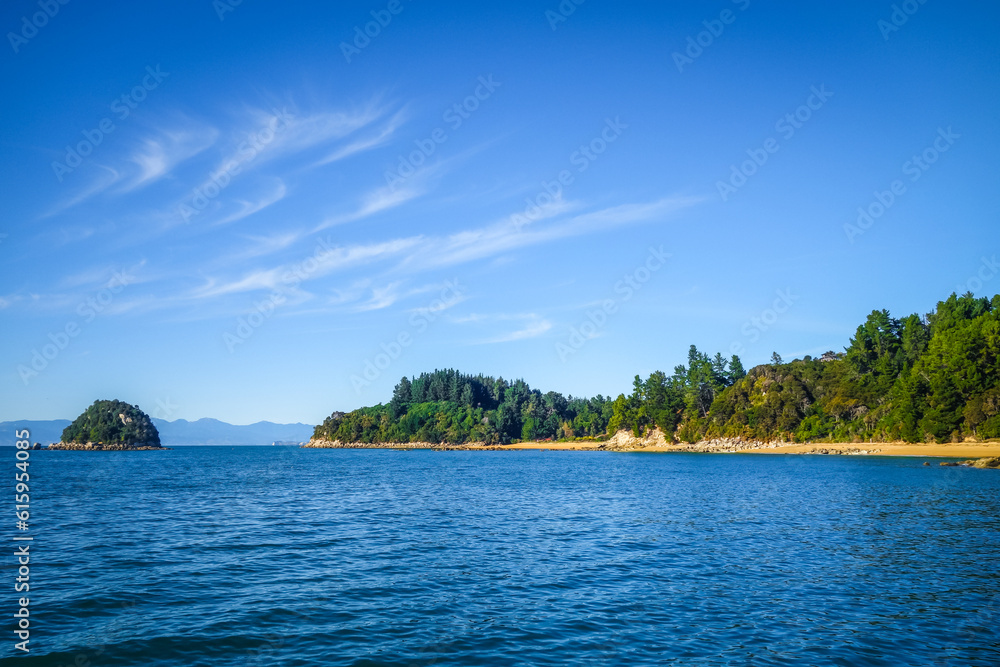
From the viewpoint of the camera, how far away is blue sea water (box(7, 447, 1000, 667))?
55.5 feet

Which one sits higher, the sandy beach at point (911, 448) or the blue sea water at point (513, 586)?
the blue sea water at point (513, 586)

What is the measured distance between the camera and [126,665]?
15883 mm

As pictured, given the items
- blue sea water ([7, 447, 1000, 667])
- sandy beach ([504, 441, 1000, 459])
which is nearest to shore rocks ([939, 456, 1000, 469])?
sandy beach ([504, 441, 1000, 459])

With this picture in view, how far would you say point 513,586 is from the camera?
2369cm

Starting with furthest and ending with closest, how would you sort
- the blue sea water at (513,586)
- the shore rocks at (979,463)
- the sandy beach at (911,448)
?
the sandy beach at (911,448)
the shore rocks at (979,463)
the blue sea water at (513,586)

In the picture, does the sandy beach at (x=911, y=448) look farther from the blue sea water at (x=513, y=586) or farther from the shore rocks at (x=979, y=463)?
the blue sea water at (x=513, y=586)

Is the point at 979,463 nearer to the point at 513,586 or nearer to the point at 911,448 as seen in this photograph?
the point at 911,448

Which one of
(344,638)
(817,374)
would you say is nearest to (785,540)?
(344,638)

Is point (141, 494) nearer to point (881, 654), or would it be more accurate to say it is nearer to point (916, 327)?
point (881, 654)

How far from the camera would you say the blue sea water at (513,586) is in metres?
16.9

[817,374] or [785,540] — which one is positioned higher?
[817,374]

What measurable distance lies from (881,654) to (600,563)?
13083 mm

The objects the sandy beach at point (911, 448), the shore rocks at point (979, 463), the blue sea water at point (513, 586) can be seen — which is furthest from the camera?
the sandy beach at point (911, 448)

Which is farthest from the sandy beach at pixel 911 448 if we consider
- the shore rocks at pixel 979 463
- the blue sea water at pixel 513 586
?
the blue sea water at pixel 513 586
